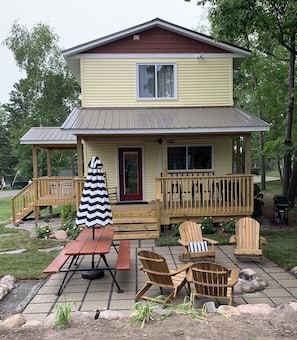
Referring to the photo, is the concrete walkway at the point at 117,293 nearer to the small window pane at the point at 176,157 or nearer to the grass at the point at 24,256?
the grass at the point at 24,256

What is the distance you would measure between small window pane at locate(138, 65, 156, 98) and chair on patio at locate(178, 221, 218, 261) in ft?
21.5

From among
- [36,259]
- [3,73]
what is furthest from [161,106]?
[3,73]

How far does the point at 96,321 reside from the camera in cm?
425

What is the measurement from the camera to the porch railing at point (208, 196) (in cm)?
1052

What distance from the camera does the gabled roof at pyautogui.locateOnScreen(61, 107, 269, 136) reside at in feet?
33.5

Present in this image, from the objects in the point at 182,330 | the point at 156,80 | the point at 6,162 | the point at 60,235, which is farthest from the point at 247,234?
the point at 6,162

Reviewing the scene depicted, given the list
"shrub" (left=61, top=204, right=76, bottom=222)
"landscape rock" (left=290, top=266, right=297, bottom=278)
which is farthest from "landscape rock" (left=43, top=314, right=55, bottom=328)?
"shrub" (left=61, top=204, right=76, bottom=222)

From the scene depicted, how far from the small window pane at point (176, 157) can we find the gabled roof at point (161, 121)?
1455mm

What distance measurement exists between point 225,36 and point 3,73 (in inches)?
2803

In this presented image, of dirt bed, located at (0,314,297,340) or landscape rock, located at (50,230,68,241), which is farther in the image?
landscape rock, located at (50,230,68,241)

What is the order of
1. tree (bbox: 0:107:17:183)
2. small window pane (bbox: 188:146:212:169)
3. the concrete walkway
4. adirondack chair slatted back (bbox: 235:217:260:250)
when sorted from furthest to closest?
tree (bbox: 0:107:17:183), small window pane (bbox: 188:146:212:169), adirondack chair slatted back (bbox: 235:217:260:250), the concrete walkway

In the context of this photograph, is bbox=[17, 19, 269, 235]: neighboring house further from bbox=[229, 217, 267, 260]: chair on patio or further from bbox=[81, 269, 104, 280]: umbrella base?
bbox=[81, 269, 104, 280]: umbrella base

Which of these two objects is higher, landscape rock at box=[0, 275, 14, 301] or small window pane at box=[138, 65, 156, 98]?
small window pane at box=[138, 65, 156, 98]

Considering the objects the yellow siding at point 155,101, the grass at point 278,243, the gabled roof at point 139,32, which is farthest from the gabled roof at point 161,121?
the grass at point 278,243
